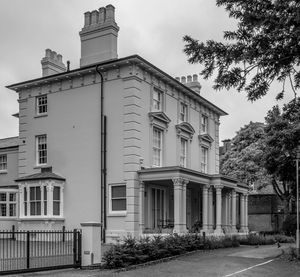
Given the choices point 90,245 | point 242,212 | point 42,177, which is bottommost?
point 242,212

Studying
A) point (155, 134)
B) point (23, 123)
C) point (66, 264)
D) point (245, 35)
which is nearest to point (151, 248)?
point (66, 264)

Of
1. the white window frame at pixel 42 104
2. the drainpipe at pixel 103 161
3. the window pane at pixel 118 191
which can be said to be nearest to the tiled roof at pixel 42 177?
the drainpipe at pixel 103 161

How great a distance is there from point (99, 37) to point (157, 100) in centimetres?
478

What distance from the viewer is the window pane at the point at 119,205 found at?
25484mm

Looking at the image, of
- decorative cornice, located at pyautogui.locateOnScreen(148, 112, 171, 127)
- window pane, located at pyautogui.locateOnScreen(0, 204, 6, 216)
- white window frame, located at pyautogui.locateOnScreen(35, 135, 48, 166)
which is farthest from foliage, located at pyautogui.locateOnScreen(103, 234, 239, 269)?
window pane, located at pyautogui.locateOnScreen(0, 204, 6, 216)

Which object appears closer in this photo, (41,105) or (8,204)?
(41,105)

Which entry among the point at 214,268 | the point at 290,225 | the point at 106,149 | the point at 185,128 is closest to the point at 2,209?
the point at 106,149

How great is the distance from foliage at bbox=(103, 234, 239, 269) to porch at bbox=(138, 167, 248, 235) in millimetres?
2789

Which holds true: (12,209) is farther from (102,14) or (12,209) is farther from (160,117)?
(102,14)

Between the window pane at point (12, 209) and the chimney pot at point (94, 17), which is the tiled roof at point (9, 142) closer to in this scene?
the window pane at point (12, 209)

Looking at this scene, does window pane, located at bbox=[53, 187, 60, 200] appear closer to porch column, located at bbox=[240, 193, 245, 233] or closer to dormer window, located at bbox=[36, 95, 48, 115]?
dormer window, located at bbox=[36, 95, 48, 115]

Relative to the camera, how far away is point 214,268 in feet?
55.8

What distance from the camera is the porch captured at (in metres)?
25.1

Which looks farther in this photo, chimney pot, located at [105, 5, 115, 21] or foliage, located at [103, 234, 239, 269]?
chimney pot, located at [105, 5, 115, 21]
